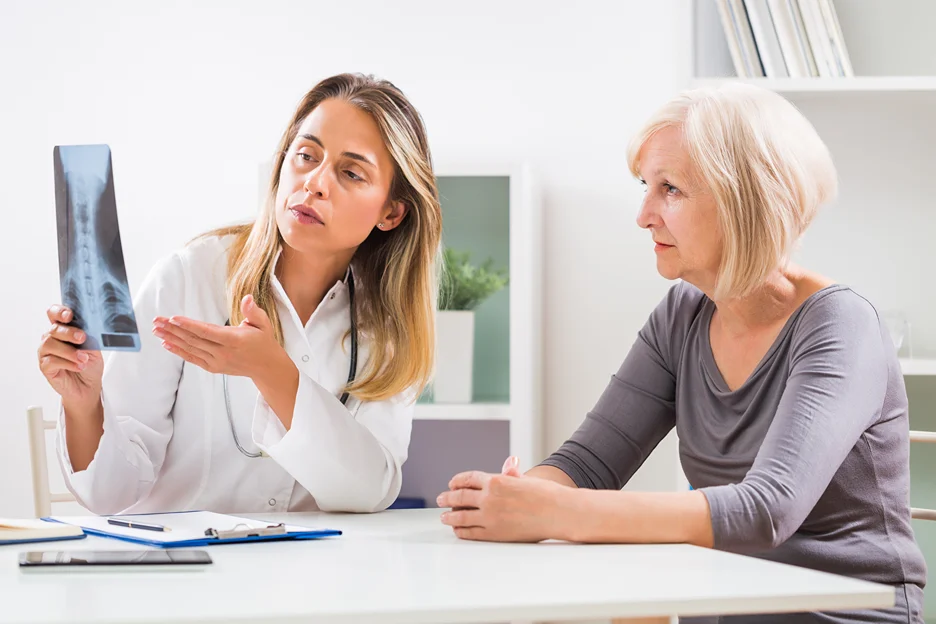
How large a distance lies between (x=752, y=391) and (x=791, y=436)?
0.70 feet

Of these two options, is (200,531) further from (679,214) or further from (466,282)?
(466,282)

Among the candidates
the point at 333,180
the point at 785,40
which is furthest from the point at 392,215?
the point at 785,40

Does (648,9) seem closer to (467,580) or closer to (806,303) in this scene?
(806,303)

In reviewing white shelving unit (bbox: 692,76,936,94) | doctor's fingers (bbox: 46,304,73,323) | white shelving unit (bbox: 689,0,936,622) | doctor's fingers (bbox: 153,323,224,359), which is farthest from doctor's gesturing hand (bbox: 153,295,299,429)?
white shelving unit (bbox: 689,0,936,622)

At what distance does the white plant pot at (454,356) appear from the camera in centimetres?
257

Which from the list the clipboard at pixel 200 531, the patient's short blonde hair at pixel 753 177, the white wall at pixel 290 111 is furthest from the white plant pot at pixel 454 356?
the clipboard at pixel 200 531

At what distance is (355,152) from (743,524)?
936 millimetres

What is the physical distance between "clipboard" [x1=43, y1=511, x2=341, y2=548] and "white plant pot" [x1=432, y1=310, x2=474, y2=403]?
135 centimetres

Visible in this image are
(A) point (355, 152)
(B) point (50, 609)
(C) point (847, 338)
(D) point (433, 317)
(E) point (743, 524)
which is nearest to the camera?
(B) point (50, 609)

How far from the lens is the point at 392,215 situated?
1.82 m

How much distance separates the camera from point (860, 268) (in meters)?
2.50

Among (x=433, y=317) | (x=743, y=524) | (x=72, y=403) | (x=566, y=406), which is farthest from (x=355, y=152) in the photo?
(x=566, y=406)

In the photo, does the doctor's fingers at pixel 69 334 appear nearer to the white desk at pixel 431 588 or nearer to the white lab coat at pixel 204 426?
the white lab coat at pixel 204 426

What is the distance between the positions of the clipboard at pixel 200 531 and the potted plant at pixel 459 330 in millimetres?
1351
